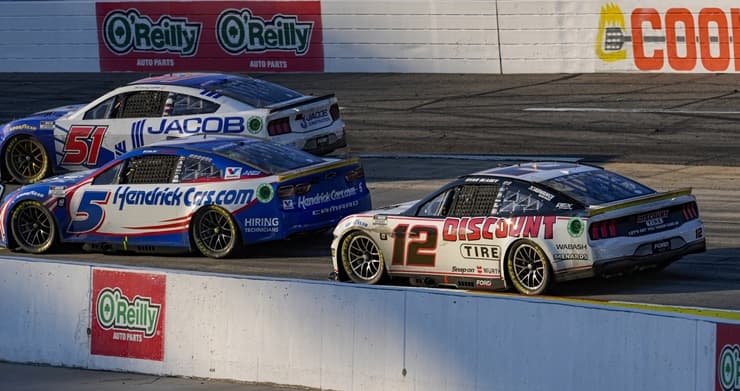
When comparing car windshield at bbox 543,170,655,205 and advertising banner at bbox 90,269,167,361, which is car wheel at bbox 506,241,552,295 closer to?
car windshield at bbox 543,170,655,205

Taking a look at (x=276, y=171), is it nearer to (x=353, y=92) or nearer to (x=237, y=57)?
(x=353, y=92)

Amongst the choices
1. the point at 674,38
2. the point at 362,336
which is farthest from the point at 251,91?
the point at 674,38

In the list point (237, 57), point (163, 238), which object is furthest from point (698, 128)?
point (237, 57)

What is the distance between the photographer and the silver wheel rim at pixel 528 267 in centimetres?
1278

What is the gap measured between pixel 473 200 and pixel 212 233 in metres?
3.41

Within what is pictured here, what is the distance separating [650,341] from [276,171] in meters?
6.81

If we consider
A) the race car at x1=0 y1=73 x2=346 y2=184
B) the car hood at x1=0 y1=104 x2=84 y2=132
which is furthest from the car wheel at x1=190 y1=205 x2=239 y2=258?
the car hood at x1=0 y1=104 x2=84 y2=132

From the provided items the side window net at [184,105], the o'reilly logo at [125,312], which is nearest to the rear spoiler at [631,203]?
the o'reilly logo at [125,312]

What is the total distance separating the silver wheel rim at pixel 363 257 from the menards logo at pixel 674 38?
1374 cm

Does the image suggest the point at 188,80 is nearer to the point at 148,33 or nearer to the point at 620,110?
the point at 620,110

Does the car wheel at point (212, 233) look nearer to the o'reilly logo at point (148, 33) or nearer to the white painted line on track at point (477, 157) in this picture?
the white painted line on track at point (477, 157)

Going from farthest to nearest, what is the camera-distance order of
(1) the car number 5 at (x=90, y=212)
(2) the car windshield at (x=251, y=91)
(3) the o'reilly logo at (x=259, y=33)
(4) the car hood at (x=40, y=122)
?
(3) the o'reilly logo at (x=259, y=33)
(4) the car hood at (x=40, y=122)
(2) the car windshield at (x=251, y=91)
(1) the car number 5 at (x=90, y=212)

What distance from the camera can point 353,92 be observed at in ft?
92.0

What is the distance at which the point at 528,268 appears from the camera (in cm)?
1290
